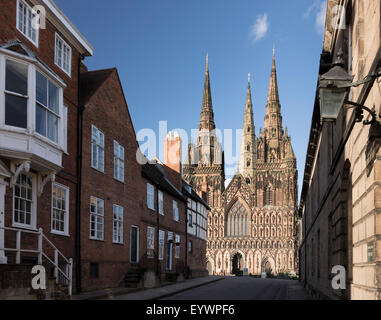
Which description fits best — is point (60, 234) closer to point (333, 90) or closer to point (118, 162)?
point (118, 162)

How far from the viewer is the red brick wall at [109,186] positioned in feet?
63.2

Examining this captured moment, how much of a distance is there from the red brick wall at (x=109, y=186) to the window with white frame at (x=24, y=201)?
392cm

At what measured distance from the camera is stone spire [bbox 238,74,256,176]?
121562 mm

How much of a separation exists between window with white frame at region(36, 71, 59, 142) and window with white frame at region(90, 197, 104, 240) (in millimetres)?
5704

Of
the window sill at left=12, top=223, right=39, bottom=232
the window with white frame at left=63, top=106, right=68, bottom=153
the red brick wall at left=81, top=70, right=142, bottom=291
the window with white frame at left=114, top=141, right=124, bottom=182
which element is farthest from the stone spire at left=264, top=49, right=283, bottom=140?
the window sill at left=12, top=223, right=39, bottom=232

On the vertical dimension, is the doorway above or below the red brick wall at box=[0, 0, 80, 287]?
below

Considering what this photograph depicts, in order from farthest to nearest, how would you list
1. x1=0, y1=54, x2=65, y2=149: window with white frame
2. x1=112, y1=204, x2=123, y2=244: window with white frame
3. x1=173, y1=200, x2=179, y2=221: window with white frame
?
x1=173, y1=200, x2=179, y2=221: window with white frame → x1=112, y1=204, x2=123, y2=244: window with white frame → x1=0, y1=54, x2=65, y2=149: window with white frame

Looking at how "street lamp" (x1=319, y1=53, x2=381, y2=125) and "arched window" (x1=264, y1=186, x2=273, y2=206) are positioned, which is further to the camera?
"arched window" (x1=264, y1=186, x2=273, y2=206)

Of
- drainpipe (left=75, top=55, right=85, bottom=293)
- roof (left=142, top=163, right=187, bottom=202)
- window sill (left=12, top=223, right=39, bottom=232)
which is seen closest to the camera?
window sill (left=12, top=223, right=39, bottom=232)

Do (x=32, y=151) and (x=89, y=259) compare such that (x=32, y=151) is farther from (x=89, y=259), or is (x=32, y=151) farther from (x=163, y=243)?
(x=163, y=243)

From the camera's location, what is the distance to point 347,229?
10914mm

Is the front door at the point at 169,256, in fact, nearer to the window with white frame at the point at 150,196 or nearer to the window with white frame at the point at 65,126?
the window with white frame at the point at 150,196

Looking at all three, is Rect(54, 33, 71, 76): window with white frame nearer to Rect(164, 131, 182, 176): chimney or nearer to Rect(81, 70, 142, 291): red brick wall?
Rect(81, 70, 142, 291): red brick wall
